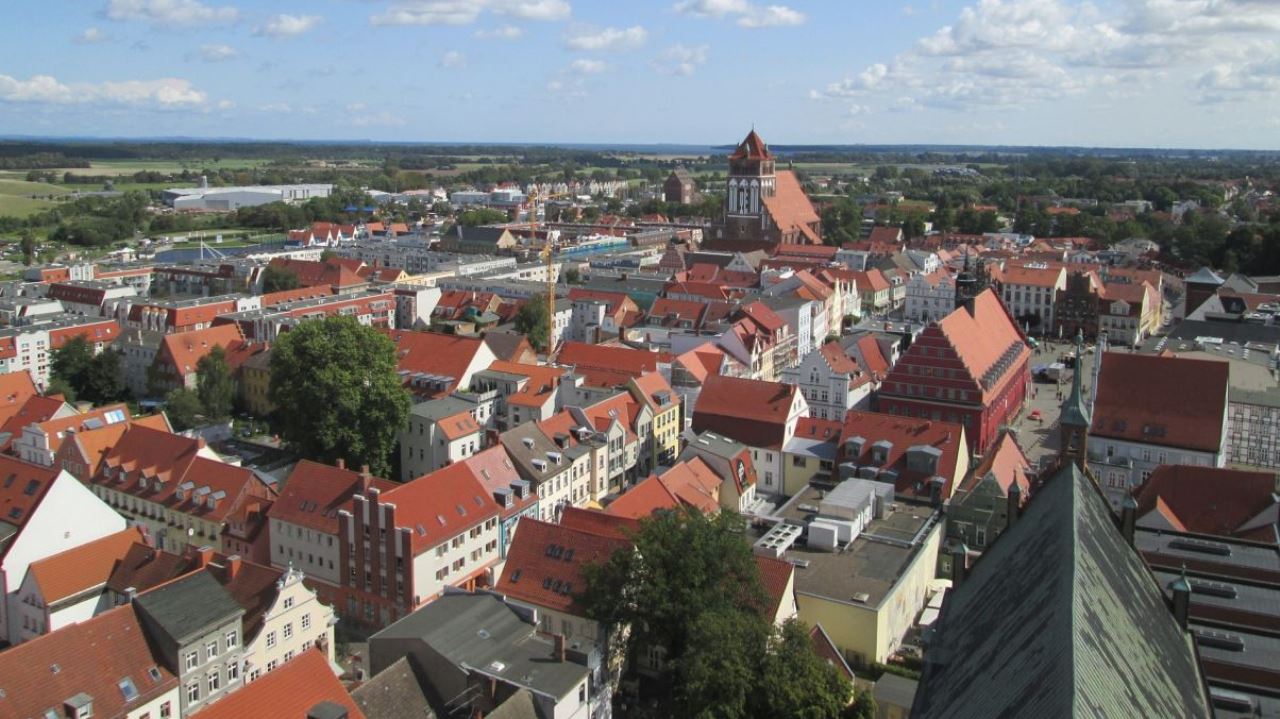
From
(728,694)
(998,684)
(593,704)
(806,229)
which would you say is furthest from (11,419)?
(806,229)

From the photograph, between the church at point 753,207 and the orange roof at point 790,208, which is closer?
the church at point 753,207

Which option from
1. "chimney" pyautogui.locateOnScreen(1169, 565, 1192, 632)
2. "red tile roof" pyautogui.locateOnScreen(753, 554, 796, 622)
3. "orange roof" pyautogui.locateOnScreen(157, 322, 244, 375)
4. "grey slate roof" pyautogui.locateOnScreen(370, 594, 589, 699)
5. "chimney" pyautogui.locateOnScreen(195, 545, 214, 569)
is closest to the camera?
"chimney" pyautogui.locateOnScreen(1169, 565, 1192, 632)

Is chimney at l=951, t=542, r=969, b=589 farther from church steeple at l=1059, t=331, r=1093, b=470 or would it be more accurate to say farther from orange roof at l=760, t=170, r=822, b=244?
orange roof at l=760, t=170, r=822, b=244

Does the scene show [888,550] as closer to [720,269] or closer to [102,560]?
[102,560]

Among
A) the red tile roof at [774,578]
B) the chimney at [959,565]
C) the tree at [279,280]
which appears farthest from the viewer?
the tree at [279,280]

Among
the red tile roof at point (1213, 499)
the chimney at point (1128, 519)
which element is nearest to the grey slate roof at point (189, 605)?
the chimney at point (1128, 519)

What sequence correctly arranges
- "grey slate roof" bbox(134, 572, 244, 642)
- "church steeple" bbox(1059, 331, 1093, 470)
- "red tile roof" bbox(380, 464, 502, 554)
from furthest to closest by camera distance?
"red tile roof" bbox(380, 464, 502, 554) < "grey slate roof" bbox(134, 572, 244, 642) < "church steeple" bbox(1059, 331, 1093, 470)

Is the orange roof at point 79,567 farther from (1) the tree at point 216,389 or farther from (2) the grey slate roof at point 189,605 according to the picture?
(1) the tree at point 216,389

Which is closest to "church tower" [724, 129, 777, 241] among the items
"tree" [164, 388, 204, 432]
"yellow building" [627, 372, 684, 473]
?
"yellow building" [627, 372, 684, 473]

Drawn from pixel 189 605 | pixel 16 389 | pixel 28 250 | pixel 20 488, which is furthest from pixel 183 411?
pixel 28 250
